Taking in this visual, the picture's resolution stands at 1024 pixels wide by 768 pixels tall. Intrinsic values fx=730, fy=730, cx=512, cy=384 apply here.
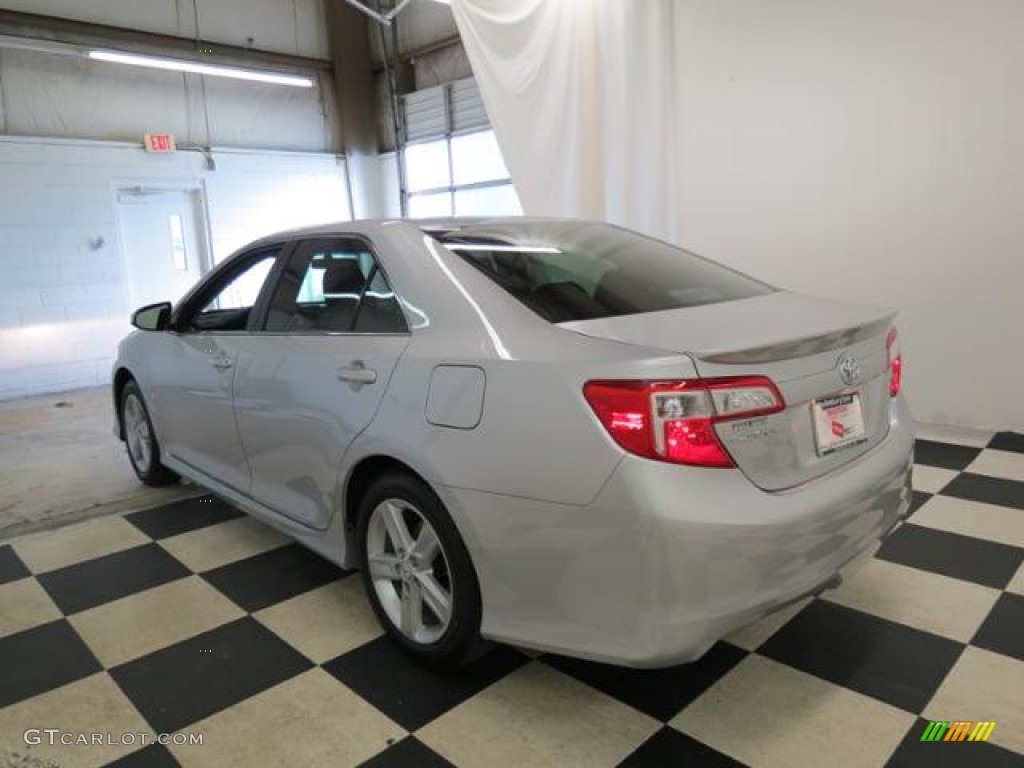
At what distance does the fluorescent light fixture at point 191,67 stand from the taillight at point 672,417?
7425 mm

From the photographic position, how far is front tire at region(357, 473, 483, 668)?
167 centimetres

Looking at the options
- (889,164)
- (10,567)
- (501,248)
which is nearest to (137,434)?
(10,567)

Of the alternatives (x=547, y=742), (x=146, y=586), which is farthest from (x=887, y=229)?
(x=146, y=586)

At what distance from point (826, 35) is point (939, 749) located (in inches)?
143

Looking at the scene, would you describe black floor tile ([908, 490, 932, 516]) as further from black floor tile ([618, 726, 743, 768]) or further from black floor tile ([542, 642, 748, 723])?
black floor tile ([618, 726, 743, 768])

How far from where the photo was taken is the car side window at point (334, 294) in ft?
6.45

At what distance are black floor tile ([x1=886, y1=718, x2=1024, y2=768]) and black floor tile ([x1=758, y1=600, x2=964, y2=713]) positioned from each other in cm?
12

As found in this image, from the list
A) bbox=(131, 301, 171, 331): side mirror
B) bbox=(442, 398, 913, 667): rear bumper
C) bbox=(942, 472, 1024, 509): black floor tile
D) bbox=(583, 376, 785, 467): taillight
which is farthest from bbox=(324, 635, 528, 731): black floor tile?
bbox=(942, 472, 1024, 509): black floor tile

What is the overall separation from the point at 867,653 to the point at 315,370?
166 centimetres

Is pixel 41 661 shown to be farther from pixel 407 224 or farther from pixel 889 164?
pixel 889 164

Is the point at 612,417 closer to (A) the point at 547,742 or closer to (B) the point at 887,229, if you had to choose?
(A) the point at 547,742

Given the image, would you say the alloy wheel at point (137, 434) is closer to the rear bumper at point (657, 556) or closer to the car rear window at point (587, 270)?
the car rear window at point (587, 270)

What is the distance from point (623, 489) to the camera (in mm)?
1343

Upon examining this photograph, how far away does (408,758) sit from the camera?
156 cm
